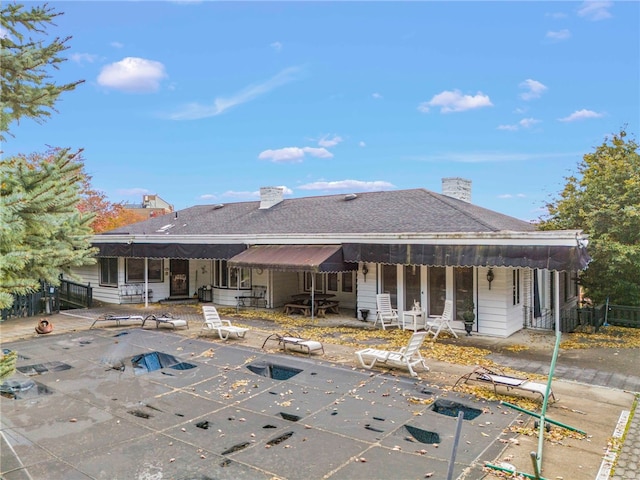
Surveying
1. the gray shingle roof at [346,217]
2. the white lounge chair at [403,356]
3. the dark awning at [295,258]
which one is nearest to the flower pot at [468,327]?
the gray shingle roof at [346,217]

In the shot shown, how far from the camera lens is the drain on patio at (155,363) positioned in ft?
34.0

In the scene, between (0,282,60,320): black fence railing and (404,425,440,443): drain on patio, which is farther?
(0,282,60,320): black fence railing

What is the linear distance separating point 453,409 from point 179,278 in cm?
1813

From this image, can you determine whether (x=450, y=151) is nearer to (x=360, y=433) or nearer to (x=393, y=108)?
(x=393, y=108)

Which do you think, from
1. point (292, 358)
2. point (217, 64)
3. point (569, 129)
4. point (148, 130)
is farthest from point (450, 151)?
point (292, 358)

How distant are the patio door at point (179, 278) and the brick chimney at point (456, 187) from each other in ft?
47.6

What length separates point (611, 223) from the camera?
16.9 meters

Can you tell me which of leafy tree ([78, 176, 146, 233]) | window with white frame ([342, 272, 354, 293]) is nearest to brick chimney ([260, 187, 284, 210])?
window with white frame ([342, 272, 354, 293])

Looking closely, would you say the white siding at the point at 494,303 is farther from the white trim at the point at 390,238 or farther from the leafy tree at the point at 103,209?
the leafy tree at the point at 103,209

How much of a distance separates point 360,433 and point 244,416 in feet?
6.85

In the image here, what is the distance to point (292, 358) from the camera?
1091 cm

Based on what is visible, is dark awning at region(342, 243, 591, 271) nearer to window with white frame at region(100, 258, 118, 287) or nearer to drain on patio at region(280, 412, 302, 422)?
drain on patio at region(280, 412, 302, 422)

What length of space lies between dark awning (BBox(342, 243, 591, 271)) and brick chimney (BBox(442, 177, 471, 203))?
7793 millimetres

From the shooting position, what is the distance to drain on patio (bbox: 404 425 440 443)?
250 inches
